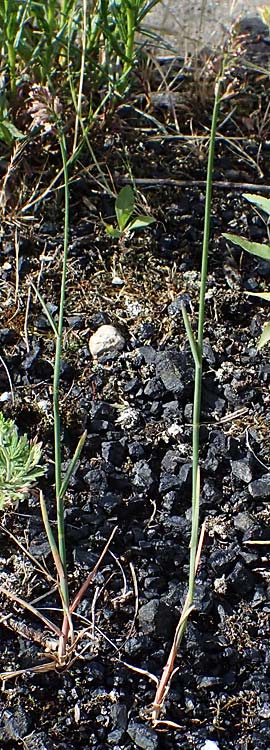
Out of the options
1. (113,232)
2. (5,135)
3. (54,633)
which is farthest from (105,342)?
(54,633)

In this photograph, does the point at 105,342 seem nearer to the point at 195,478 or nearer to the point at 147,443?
the point at 147,443

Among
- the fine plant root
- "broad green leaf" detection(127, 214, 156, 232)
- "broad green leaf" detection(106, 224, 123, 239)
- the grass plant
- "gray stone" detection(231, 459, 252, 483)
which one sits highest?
the grass plant

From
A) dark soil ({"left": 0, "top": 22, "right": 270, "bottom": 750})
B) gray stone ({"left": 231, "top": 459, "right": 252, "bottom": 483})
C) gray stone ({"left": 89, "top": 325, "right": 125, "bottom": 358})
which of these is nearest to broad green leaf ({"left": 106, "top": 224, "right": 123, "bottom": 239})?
dark soil ({"left": 0, "top": 22, "right": 270, "bottom": 750})

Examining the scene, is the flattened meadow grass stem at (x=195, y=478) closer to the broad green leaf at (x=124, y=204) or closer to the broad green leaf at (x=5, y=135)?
the broad green leaf at (x=124, y=204)

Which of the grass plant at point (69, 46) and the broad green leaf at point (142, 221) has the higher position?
the grass plant at point (69, 46)

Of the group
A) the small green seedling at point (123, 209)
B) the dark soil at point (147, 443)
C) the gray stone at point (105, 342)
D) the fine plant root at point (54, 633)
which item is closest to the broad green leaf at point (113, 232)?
the small green seedling at point (123, 209)

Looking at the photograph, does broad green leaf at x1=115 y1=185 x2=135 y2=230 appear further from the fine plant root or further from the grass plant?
the fine plant root
